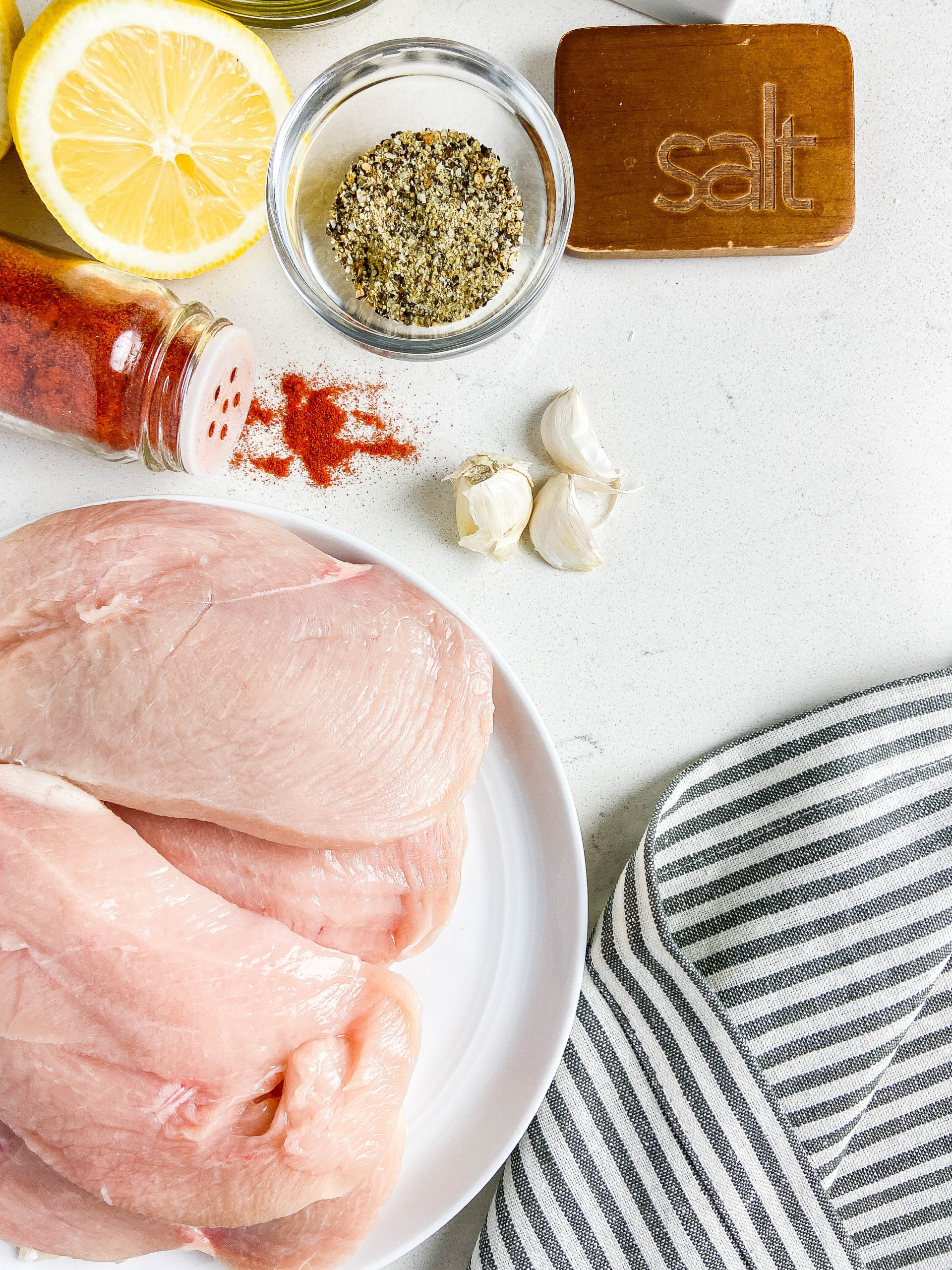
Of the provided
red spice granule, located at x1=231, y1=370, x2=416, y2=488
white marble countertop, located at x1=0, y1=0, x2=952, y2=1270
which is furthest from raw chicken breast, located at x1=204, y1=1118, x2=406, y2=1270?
red spice granule, located at x1=231, y1=370, x2=416, y2=488

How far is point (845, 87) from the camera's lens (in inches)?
45.4

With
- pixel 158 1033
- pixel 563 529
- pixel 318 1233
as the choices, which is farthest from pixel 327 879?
pixel 563 529

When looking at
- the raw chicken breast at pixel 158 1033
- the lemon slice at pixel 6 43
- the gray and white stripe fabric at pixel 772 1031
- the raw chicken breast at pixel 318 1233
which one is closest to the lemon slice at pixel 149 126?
the lemon slice at pixel 6 43

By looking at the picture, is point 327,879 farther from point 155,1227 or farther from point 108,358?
point 108,358

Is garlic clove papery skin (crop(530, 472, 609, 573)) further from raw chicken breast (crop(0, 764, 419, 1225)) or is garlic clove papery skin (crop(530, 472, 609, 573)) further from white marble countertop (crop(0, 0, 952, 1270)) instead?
raw chicken breast (crop(0, 764, 419, 1225))

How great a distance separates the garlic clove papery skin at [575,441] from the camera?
1.12 metres

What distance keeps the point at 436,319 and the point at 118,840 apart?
66 cm

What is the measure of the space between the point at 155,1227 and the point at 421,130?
120 cm

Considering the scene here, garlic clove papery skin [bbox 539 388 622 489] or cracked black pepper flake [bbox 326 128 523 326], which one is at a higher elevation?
cracked black pepper flake [bbox 326 128 523 326]

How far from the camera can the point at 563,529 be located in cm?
112

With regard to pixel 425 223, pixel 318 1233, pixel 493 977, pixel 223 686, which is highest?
pixel 425 223

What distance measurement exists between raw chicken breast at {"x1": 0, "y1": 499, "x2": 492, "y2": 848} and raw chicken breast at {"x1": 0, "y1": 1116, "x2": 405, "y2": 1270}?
0.36 meters

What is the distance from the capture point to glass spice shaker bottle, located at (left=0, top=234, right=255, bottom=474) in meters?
0.98

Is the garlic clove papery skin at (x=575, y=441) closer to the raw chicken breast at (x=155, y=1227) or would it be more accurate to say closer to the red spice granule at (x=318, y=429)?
the red spice granule at (x=318, y=429)
